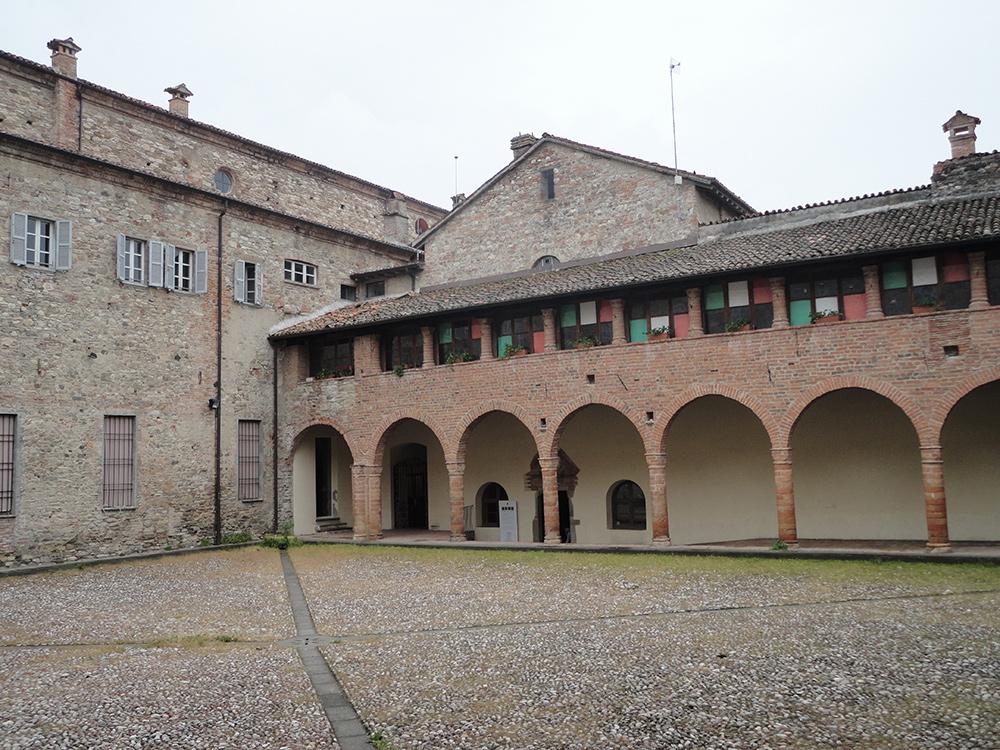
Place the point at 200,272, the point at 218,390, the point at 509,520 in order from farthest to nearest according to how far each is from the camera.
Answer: the point at 218,390 < the point at 200,272 < the point at 509,520

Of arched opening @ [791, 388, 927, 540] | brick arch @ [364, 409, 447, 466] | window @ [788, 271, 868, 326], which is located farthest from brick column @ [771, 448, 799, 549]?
brick arch @ [364, 409, 447, 466]

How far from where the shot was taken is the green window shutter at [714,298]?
59.0ft

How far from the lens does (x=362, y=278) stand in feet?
88.0

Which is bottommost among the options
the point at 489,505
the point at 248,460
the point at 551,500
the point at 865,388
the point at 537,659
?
Answer: the point at 537,659

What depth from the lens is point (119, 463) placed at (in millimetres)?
20062

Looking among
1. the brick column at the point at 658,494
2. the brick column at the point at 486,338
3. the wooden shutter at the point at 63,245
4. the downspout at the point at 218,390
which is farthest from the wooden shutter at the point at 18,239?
the brick column at the point at 658,494

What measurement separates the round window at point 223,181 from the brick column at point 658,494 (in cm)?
1517

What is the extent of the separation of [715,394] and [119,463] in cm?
1375

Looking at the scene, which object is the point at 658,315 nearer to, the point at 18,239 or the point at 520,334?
the point at 520,334

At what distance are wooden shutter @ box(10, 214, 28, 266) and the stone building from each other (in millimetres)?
43

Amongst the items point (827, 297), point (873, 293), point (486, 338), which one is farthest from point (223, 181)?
point (873, 293)

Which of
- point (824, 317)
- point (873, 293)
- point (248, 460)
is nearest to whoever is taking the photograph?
point (873, 293)

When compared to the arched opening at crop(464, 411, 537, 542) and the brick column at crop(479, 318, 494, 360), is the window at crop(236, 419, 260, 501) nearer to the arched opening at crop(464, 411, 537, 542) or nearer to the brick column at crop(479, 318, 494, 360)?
the arched opening at crop(464, 411, 537, 542)

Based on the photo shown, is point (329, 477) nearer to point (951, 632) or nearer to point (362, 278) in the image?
point (362, 278)
